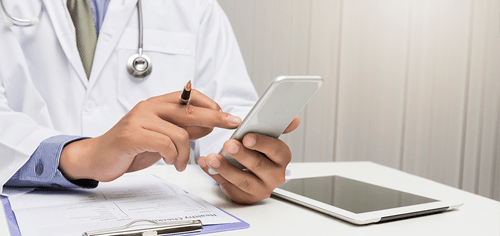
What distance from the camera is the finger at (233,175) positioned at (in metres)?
0.54

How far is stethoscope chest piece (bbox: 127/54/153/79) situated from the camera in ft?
3.14

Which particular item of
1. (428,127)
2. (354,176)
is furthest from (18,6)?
(428,127)

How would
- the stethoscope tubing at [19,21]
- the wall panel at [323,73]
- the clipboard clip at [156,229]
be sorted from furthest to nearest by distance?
the wall panel at [323,73] < the stethoscope tubing at [19,21] < the clipboard clip at [156,229]

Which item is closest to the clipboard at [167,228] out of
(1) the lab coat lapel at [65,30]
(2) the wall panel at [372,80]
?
(1) the lab coat lapel at [65,30]

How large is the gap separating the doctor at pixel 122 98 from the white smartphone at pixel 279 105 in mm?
18

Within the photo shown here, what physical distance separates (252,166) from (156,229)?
0.61 ft

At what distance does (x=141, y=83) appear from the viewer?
3.26 ft

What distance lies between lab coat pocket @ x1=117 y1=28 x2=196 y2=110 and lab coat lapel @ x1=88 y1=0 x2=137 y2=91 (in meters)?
0.02

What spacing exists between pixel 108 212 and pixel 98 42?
1.92ft

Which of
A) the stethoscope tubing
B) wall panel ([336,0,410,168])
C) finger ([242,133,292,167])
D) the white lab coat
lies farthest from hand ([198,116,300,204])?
wall panel ([336,0,410,168])

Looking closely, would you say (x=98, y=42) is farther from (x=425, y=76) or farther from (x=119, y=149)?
(x=425, y=76)

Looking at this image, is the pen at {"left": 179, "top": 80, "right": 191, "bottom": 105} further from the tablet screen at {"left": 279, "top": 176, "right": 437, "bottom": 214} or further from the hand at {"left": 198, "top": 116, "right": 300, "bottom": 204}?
the tablet screen at {"left": 279, "top": 176, "right": 437, "bottom": 214}

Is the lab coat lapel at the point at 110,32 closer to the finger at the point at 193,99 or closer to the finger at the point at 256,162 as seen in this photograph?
the finger at the point at 193,99

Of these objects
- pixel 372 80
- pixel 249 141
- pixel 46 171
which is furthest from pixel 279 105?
pixel 372 80
